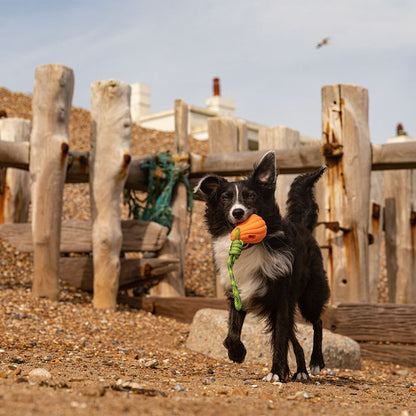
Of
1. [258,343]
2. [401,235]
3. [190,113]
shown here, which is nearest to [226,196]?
[258,343]

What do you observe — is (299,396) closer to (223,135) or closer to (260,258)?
(260,258)

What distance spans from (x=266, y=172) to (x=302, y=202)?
111 centimetres

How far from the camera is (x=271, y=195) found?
15.5 ft

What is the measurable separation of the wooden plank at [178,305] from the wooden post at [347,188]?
153cm

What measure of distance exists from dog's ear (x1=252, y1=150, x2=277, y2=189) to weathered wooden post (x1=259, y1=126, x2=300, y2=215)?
4.37 meters

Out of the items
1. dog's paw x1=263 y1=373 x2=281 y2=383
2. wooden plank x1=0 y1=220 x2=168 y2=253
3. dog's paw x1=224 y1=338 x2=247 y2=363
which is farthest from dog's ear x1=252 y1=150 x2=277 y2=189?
wooden plank x1=0 y1=220 x2=168 y2=253

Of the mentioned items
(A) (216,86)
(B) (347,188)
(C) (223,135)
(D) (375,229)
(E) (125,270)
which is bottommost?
(E) (125,270)

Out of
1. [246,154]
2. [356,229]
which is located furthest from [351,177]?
[246,154]

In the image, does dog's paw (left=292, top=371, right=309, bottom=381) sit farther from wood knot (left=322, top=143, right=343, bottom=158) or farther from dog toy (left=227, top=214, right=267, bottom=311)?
wood knot (left=322, top=143, right=343, bottom=158)

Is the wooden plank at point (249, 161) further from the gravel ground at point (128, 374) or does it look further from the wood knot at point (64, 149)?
the gravel ground at point (128, 374)

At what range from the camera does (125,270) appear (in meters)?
8.78

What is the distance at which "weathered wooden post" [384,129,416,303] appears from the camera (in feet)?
31.3

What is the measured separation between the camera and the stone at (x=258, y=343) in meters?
6.66

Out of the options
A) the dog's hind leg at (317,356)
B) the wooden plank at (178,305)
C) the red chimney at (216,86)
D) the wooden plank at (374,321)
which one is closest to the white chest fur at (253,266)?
the dog's hind leg at (317,356)
